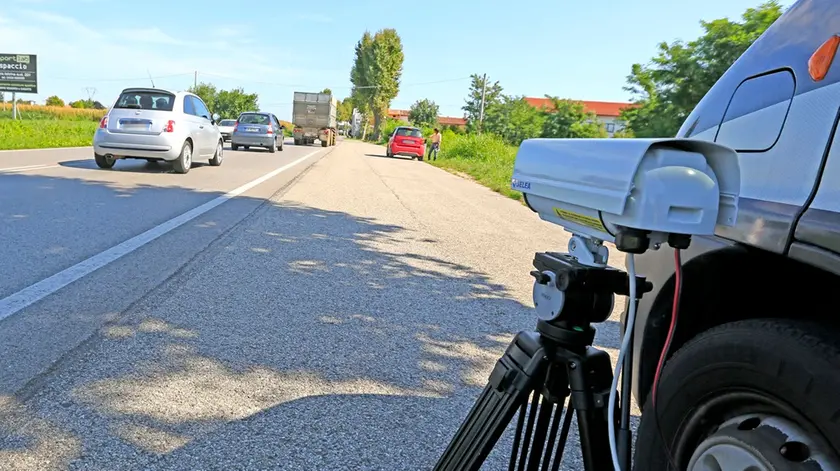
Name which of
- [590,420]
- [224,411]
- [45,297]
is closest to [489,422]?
[590,420]

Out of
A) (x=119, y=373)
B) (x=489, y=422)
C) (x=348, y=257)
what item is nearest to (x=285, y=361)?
(x=119, y=373)

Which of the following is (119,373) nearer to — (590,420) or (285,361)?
(285,361)

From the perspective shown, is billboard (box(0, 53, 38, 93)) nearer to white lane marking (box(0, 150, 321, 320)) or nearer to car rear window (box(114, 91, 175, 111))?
car rear window (box(114, 91, 175, 111))

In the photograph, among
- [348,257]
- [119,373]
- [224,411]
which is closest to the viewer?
[224,411]

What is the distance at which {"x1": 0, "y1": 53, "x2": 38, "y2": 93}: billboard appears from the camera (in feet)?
141

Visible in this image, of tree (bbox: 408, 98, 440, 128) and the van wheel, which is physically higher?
tree (bbox: 408, 98, 440, 128)

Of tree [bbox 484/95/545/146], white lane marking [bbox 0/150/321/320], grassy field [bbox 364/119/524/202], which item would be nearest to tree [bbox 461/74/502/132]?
tree [bbox 484/95/545/146]

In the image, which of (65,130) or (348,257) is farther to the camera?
(65,130)

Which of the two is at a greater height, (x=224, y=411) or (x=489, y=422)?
(x=489, y=422)

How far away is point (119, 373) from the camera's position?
116 inches

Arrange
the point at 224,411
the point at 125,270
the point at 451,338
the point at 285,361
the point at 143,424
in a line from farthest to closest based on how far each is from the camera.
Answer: the point at 125,270, the point at 451,338, the point at 285,361, the point at 224,411, the point at 143,424

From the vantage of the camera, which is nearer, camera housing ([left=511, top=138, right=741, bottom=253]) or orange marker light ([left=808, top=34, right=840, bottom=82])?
camera housing ([left=511, top=138, right=741, bottom=253])

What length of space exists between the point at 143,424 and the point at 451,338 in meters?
1.88

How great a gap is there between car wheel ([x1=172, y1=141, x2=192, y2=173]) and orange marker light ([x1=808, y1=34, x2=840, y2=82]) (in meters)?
12.5
